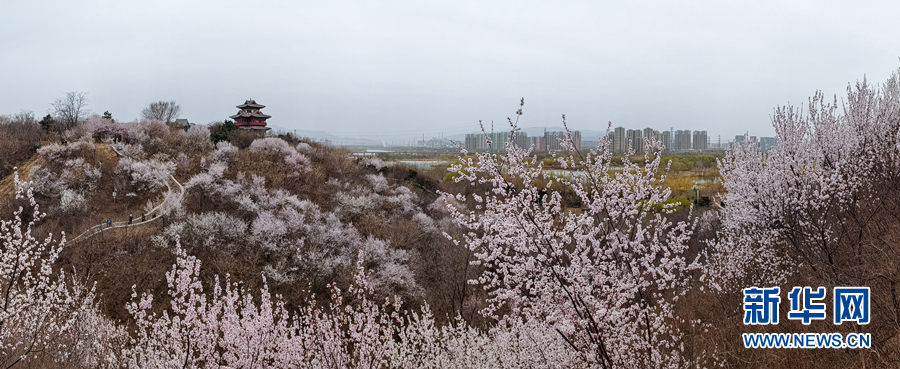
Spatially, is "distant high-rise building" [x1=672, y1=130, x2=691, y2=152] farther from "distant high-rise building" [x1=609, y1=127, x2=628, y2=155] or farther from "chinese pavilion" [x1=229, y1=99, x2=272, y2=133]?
"chinese pavilion" [x1=229, y1=99, x2=272, y2=133]

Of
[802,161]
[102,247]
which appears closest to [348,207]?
[102,247]

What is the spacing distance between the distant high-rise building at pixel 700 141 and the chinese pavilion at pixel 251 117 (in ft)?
93.5

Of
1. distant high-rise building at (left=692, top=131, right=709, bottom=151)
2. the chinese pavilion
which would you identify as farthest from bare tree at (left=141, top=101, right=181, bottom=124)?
distant high-rise building at (left=692, top=131, right=709, bottom=151)

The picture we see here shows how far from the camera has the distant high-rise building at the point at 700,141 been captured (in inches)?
1298

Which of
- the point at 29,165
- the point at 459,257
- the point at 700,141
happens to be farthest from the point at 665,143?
the point at 700,141

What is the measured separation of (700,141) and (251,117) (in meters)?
30.1

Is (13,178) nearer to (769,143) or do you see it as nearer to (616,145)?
(616,145)

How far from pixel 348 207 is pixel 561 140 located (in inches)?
647

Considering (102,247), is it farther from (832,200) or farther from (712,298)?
(832,200)

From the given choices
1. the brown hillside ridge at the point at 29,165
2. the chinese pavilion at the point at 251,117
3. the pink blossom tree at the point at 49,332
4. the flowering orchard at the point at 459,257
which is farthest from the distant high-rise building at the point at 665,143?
the chinese pavilion at the point at 251,117

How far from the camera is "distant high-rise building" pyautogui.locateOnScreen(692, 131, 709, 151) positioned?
108ft

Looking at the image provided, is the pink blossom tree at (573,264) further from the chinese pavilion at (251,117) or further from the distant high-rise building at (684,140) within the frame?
the distant high-rise building at (684,140)

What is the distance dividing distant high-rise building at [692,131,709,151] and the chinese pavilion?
2849cm

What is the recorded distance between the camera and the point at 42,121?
83.9ft
